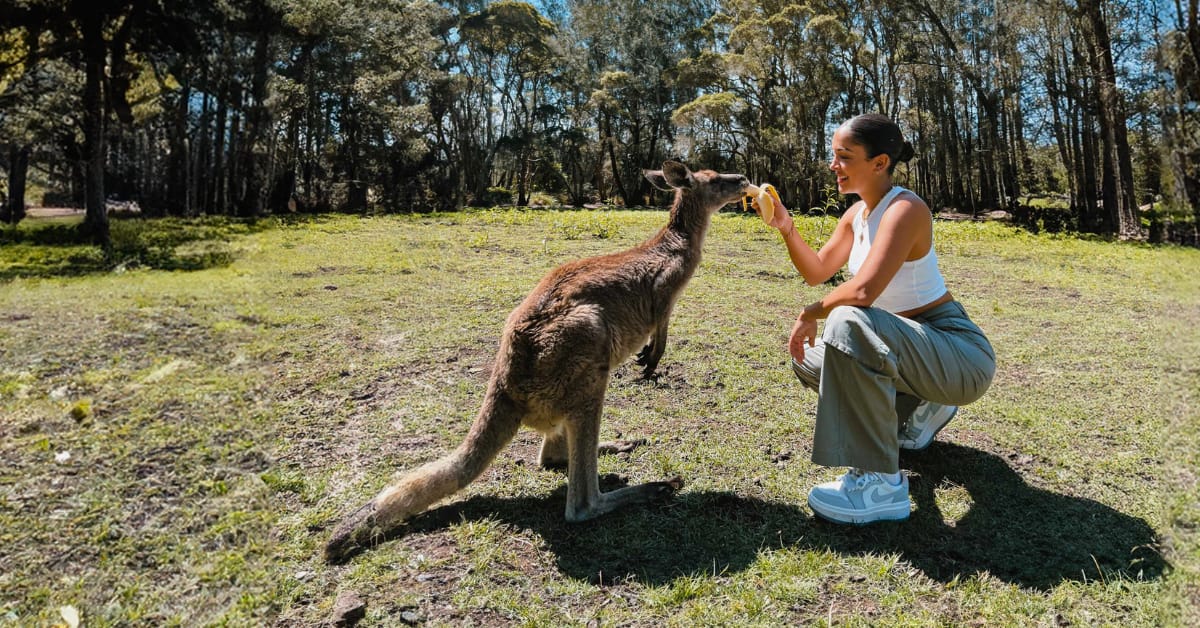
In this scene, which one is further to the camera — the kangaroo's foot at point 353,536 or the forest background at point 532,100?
the forest background at point 532,100

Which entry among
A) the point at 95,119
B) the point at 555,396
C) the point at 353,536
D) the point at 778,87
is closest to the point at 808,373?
the point at 555,396

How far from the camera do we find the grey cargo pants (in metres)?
2.54

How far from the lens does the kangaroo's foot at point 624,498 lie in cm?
281

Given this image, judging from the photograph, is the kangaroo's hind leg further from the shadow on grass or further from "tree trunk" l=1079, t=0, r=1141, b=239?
"tree trunk" l=1079, t=0, r=1141, b=239

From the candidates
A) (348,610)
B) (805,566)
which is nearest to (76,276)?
(348,610)

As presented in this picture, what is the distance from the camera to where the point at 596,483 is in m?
2.85

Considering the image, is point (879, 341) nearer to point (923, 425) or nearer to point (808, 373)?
point (808, 373)

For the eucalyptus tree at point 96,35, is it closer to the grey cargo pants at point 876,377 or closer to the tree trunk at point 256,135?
the tree trunk at point 256,135

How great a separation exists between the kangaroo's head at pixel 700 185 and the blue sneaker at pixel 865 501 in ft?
5.54

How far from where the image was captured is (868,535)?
268cm

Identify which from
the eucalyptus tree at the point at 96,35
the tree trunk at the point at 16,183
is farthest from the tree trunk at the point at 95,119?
the tree trunk at the point at 16,183

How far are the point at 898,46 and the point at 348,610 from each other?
94.7 feet

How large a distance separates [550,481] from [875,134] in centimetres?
209

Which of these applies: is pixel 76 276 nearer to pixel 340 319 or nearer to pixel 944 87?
pixel 340 319
